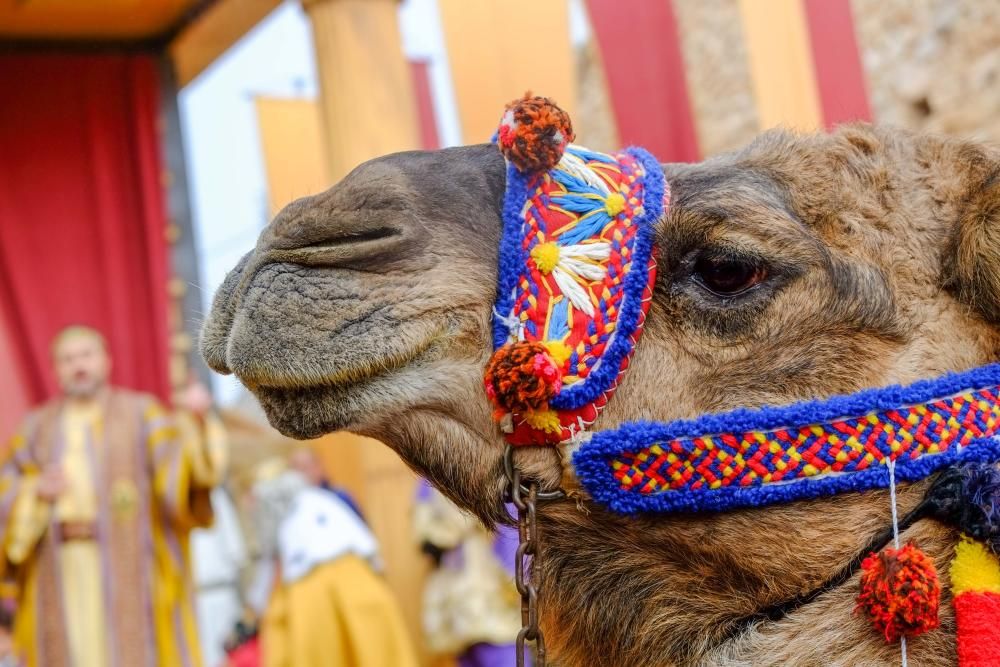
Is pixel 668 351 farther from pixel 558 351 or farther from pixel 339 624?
pixel 339 624

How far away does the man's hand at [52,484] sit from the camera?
581 centimetres

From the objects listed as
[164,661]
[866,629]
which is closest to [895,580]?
[866,629]

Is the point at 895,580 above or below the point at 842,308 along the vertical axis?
below

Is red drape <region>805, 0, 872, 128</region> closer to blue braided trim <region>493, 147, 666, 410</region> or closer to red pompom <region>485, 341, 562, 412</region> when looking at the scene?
blue braided trim <region>493, 147, 666, 410</region>

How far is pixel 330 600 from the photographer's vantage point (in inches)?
242

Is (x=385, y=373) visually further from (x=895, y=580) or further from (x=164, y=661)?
(x=164, y=661)

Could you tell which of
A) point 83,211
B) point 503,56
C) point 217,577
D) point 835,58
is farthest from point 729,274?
point 217,577

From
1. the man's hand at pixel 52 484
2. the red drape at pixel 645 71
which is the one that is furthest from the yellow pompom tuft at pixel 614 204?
the man's hand at pixel 52 484

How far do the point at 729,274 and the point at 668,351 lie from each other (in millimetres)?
159

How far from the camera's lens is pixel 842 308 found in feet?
5.96

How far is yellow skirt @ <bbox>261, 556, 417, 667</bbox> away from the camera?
5.95m

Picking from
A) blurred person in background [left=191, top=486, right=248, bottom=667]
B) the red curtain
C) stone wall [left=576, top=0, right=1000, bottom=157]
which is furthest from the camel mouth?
blurred person in background [left=191, top=486, right=248, bottom=667]

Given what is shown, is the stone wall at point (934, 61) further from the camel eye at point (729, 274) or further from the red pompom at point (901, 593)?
the red pompom at point (901, 593)

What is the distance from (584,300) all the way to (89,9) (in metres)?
7.22
